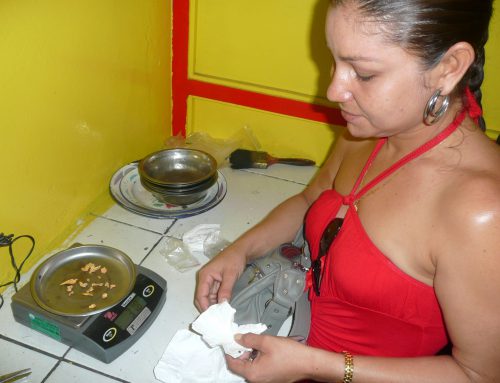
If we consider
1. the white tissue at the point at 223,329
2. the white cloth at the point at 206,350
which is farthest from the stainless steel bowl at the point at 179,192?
the white tissue at the point at 223,329

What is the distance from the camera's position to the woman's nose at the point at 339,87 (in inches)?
32.2

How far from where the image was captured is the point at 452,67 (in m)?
0.76

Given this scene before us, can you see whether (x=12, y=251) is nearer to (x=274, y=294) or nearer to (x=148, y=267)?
(x=148, y=267)

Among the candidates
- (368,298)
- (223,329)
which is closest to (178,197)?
(223,329)

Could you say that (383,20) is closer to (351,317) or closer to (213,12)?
(351,317)

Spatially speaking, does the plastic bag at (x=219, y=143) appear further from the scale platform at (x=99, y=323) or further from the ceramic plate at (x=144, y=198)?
the scale platform at (x=99, y=323)

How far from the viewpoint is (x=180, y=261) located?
55.1 inches

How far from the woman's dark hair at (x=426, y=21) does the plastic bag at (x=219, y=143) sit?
1119 millimetres

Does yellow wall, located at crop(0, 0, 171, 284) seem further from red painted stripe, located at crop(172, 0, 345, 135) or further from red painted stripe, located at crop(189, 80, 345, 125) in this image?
red painted stripe, located at crop(189, 80, 345, 125)

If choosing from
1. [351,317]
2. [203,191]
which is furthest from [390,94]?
[203,191]

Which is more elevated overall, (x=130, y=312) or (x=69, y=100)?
(x=69, y=100)

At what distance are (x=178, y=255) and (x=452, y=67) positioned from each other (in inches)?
36.2

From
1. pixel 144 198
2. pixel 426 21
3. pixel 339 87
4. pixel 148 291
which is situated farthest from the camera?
pixel 144 198

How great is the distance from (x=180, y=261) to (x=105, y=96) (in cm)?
54
